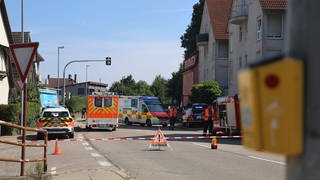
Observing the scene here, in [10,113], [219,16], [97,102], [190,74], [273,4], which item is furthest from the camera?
[190,74]

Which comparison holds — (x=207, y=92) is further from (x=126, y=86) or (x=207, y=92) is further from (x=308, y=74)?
(x=126, y=86)

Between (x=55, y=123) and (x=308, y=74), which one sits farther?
(x=55, y=123)

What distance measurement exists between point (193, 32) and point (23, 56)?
6980 cm

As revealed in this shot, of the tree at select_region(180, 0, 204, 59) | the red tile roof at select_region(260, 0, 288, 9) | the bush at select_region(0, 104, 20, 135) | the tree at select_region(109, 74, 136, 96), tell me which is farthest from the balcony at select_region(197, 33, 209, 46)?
the tree at select_region(109, 74, 136, 96)

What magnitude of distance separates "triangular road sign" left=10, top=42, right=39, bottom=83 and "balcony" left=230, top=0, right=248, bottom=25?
119 ft

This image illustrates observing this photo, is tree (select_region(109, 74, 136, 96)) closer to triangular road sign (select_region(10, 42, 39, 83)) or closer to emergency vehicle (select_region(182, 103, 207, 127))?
emergency vehicle (select_region(182, 103, 207, 127))

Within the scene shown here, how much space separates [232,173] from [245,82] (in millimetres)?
10654

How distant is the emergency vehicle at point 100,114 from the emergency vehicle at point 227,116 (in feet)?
24.9

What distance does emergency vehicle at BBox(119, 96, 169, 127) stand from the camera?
46.5 metres

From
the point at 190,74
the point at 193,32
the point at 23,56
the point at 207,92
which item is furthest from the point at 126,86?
the point at 23,56

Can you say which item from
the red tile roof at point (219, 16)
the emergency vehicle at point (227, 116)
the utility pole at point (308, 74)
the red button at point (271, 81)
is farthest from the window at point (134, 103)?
the red button at point (271, 81)

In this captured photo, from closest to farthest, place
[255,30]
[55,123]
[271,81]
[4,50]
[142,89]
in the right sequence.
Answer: [271,81] → [55,123] → [4,50] → [255,30] → [142,89]

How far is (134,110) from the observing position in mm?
48156

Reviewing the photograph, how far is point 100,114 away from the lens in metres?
36.2
